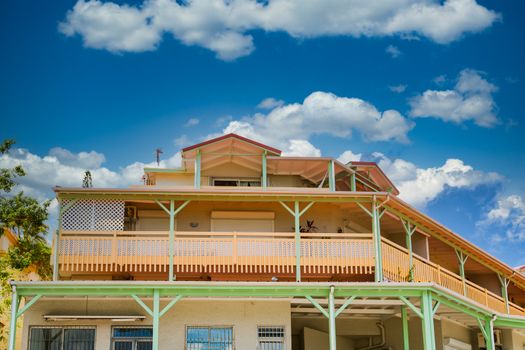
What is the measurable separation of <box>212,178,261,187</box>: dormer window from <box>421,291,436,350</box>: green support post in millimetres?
11266

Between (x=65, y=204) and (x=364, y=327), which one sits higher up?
(x=65, y=204)

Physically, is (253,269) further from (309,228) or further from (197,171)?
(197,171)

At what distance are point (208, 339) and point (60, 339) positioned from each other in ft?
14.8

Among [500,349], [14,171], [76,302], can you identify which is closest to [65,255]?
[76,302]

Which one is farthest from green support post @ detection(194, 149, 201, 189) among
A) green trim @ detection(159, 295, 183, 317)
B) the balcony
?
green trim @ detection(159, 295, 183, 317)

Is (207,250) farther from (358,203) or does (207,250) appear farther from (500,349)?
(500,349)

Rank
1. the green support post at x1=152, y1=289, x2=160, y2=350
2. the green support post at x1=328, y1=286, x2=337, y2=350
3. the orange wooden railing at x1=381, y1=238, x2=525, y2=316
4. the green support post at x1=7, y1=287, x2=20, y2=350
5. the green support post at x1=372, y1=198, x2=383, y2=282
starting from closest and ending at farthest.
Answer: the green support post at x1=7, y1=287, x2=20, y2=350, the green support post at x1=152, y1=289, x2=160, y2=350, the green support post at x1=328, y1=286, x2=337, y2=350, the green support post at x1=372, y1=198, x2=383, y2=282, the orange wooden railing at x1=381, y1=238, x2=525, y2=316

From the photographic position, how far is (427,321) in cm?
2462

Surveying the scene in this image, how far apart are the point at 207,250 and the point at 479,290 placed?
1313 cm

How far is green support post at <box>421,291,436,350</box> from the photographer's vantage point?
2433 centimetres

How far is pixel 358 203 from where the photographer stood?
29984mm

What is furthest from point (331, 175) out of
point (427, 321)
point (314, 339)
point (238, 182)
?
point (427, 321)

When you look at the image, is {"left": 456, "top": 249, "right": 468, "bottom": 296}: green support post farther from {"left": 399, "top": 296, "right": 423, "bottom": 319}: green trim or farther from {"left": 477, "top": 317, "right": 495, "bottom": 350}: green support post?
{"left": 399, "top": 296, "right": 423, "bottom": 319}: green trim

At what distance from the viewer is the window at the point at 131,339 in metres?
25.7
